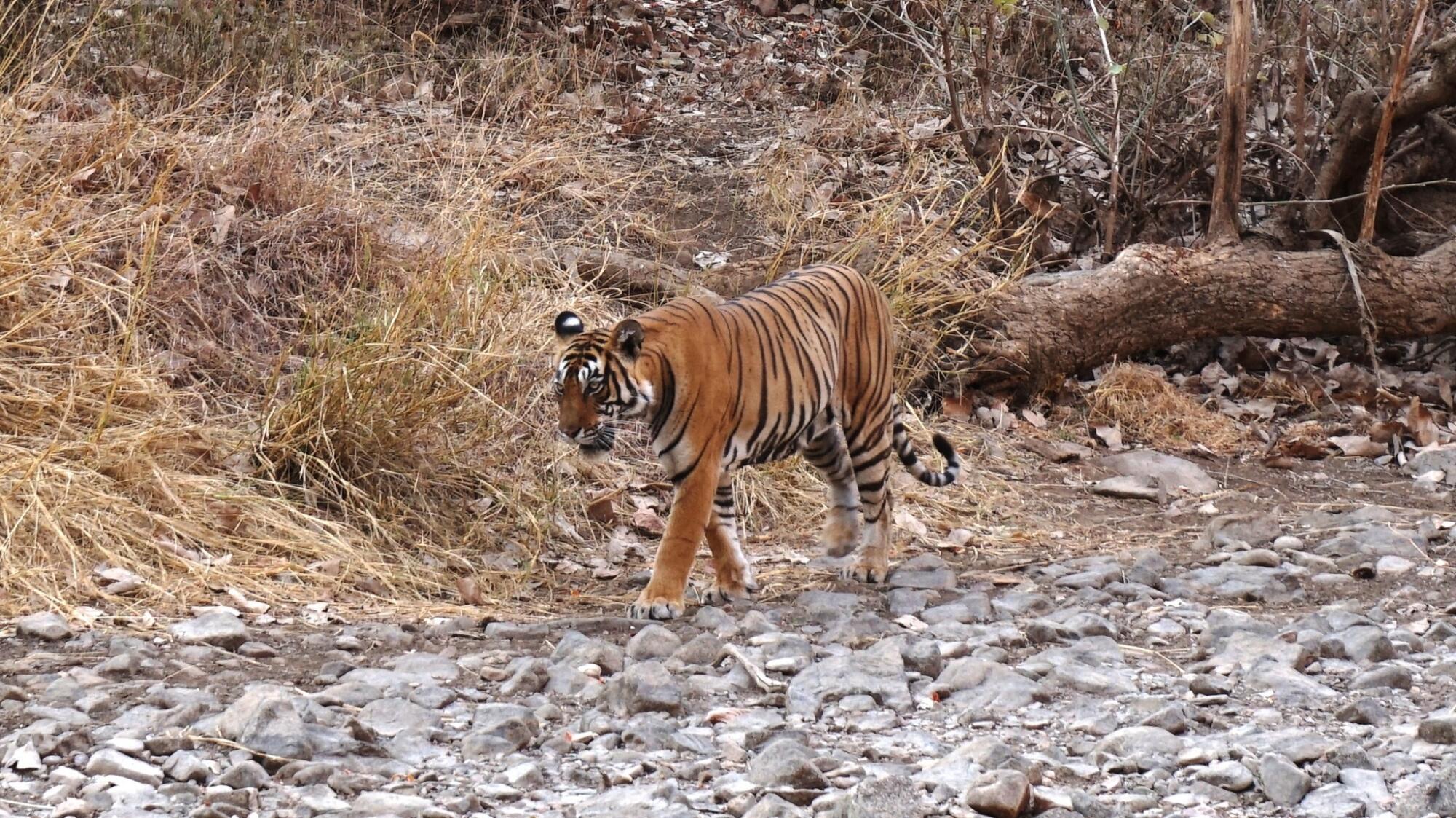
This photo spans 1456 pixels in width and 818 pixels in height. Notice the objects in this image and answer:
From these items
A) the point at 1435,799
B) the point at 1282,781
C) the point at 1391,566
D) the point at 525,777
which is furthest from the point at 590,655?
the point at 1391,566

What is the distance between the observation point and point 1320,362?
862cm

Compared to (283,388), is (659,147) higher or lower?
higher

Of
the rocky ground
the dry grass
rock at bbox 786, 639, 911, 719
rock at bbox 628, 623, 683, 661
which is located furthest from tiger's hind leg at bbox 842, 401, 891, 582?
rock at bbox 786, 639, 911, 719

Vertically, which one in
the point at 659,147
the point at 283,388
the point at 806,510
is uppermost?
the point at 659,147

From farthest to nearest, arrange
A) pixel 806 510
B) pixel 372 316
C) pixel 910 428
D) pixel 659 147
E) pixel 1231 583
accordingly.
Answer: pixel 659 147 → pixel 910 428 → pixel 806 510 → pixel 372 316 → pixel 1231 583

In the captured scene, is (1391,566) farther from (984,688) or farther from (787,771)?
(787,771)

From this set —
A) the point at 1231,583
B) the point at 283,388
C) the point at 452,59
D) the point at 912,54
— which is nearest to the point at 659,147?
the point at 452,59

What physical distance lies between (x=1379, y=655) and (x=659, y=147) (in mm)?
6750

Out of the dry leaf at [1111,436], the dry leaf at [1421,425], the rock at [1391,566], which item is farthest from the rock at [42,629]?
the dry leaf at [1421,425]

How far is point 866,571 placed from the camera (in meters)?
5.56

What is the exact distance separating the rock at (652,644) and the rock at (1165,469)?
3410 mm

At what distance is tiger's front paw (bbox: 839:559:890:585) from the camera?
5535 millimetres

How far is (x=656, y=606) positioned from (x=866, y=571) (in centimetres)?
101

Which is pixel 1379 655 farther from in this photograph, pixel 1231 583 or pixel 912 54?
pixel 912 54
